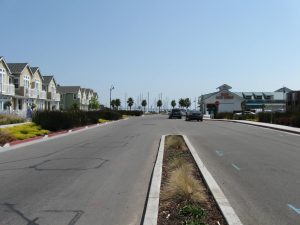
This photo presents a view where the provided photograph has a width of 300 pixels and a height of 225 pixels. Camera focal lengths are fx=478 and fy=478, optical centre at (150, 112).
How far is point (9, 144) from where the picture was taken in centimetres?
2200

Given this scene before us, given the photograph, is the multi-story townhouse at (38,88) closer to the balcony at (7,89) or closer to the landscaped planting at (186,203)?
Answer: the balcony at (7,89)

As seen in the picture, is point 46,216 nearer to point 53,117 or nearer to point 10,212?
point 10,212

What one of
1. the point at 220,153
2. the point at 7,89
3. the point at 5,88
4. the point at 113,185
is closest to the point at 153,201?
the point at 113,185

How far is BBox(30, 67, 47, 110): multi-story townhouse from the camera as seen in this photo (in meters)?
70.9

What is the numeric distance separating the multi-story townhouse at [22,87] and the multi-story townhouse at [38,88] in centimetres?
210

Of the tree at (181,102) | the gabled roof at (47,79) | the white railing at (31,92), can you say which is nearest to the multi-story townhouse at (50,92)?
the gabled roof at (47,79)

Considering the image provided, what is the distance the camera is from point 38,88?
7388 centimetres

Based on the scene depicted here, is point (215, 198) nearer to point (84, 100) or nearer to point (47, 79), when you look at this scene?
point (47, 79)

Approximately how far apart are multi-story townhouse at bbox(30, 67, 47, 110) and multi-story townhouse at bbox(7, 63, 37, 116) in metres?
2.10

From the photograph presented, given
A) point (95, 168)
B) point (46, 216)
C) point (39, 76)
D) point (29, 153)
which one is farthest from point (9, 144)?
point (39, 76)

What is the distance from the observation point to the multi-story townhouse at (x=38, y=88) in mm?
70938

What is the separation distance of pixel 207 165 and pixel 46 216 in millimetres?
7188

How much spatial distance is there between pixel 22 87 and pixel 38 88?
10040 millimetres

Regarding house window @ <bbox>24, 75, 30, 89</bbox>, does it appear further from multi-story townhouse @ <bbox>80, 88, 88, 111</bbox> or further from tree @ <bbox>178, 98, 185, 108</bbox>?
tree @ <bbox>178, 98, 185, 108</bbox>
